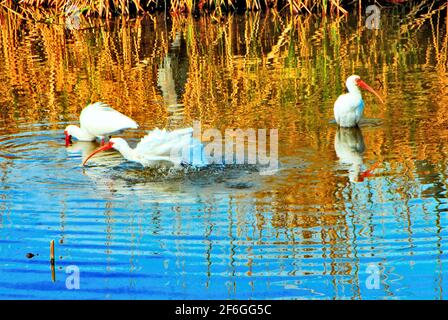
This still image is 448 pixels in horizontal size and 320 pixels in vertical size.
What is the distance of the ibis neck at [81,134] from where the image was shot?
32.7 ft

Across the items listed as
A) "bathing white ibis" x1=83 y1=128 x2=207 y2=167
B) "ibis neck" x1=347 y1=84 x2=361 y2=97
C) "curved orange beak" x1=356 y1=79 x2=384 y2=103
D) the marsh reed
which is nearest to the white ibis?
"ibis neck" x1=347 y1=84 x2=361 y2=97

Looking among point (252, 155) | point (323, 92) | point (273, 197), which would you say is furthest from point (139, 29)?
point (273, 197)

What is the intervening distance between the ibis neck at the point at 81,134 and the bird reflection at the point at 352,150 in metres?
2.42

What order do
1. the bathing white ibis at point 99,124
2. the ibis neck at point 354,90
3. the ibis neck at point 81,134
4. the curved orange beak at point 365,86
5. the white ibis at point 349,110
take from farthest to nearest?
the curved orange beak at point 365,86
the ibis neck at point 354,90
the ibis neck at point 81,134
the white ibis at point 349,110
the bathing white ibis at point 99,124

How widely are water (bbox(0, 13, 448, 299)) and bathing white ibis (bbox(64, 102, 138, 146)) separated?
179 millimetres

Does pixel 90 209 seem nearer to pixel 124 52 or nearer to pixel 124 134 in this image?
pixel 124 134

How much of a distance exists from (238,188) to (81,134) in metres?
2.64

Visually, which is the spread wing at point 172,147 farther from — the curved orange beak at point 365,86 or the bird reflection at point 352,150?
the curved orange beak at point 365,86

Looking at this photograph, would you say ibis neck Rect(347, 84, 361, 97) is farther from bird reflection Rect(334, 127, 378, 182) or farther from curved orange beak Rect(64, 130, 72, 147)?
curved orange beak Rect(64, 130, 72, 147)

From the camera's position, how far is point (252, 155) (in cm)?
886

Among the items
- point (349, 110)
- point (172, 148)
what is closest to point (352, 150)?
point (349, 110)

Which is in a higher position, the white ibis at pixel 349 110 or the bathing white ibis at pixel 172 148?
the white ibis at pixel 349 110

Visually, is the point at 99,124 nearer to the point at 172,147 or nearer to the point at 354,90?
the point at 172,147

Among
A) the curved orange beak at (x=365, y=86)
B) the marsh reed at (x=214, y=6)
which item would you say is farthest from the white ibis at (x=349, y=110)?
the marsh reed at (x=214, y=6)
